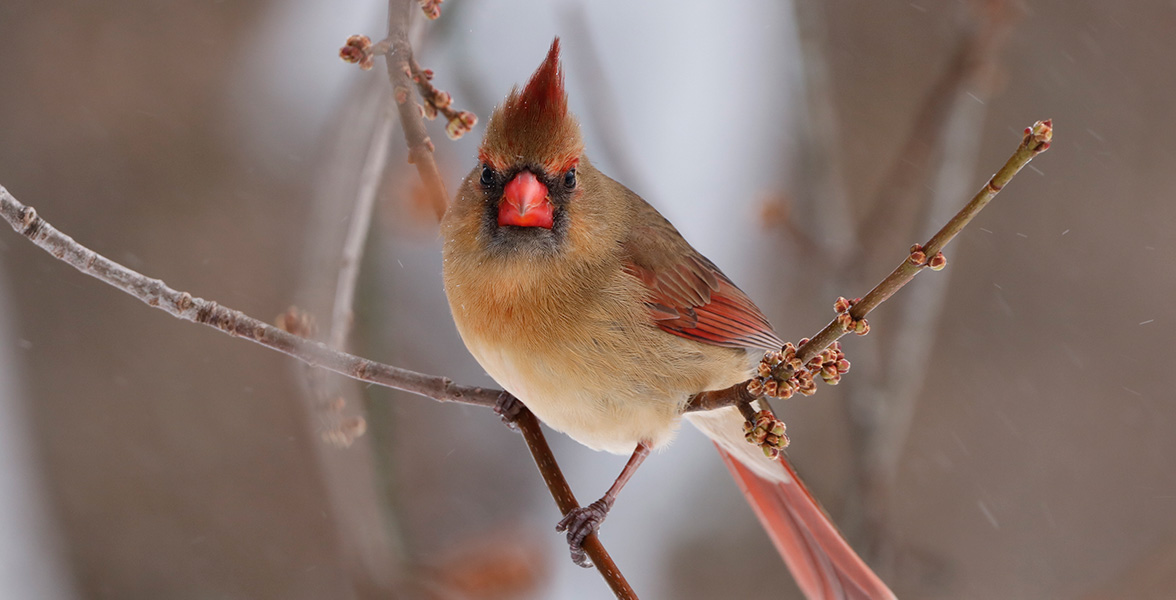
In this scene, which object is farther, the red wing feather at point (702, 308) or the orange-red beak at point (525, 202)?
the red wing feather at point (702, 308)

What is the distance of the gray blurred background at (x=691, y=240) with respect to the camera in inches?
113

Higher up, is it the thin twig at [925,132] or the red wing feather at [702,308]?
the thin twig at [925,132]

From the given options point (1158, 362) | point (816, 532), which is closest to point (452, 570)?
point (816, 532)

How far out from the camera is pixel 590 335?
6.21ft

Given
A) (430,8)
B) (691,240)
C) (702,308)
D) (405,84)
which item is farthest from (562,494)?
(691,240)

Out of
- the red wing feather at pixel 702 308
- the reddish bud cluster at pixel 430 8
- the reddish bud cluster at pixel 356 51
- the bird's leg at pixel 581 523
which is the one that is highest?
the reddish bud cluster at pixel 356 51

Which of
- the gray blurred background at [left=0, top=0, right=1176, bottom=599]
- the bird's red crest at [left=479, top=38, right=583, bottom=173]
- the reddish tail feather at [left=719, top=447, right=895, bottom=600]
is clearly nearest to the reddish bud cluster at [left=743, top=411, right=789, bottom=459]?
the bird's red crest at [left=479, top=38, right=583, bottom=173]

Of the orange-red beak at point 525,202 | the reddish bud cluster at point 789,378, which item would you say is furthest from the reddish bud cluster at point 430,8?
the reddish bud cluster at point 789,378

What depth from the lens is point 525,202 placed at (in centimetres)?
172

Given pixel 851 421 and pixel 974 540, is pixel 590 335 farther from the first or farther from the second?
pixel 974 540

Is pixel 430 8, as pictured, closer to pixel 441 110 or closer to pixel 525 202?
pixel 441 110

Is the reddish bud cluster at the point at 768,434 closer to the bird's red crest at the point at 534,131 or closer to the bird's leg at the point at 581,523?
the bird's leg at the point at 581,523

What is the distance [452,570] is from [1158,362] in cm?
257

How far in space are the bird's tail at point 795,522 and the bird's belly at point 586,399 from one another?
7.7 inches
